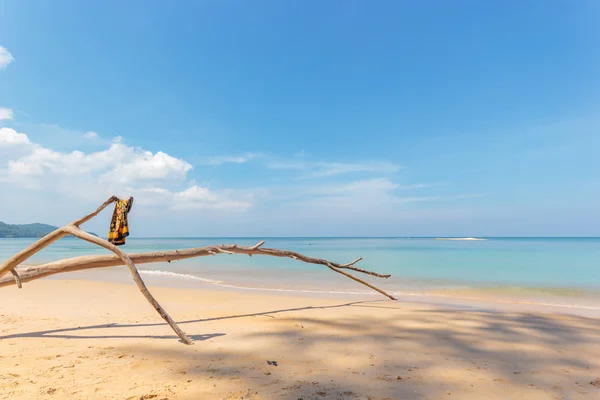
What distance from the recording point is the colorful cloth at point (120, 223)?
542cm

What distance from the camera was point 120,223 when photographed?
5.46 meters

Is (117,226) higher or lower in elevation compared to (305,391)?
higher

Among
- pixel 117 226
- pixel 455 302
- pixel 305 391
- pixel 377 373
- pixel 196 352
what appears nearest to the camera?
pixel 305 391

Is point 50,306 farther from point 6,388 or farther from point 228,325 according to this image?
point 6,388

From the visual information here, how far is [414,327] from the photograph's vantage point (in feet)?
19.0

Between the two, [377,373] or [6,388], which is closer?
[6,388]

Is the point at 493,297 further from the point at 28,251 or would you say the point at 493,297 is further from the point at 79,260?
the point at 28,251

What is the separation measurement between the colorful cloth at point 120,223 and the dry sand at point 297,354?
5.09 feet

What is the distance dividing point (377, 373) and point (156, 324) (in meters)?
4.33

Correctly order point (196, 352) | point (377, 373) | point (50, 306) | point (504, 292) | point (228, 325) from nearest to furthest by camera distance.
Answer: point (377, 373) → point (196, 352) → point (228, 325) → point (50, 306) → point (504, 292)

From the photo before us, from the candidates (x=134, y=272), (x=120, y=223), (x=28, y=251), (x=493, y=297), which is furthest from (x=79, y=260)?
(x=493, y=297)

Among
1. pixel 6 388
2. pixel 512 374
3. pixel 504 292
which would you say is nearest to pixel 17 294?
pixel 6 388

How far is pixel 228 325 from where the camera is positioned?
587cm

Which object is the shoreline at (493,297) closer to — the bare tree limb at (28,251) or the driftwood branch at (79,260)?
the driftwood branch at (79,260)
